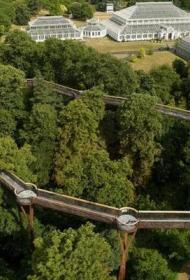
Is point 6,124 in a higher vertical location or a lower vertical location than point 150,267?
higher

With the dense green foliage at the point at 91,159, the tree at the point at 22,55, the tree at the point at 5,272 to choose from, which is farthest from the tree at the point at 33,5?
the tree at the point at 5,272

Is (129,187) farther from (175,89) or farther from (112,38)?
(112,38)

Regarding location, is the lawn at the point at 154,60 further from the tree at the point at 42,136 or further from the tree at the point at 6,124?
the tree at the point at 42,136

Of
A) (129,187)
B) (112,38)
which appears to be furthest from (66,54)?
(112,38)

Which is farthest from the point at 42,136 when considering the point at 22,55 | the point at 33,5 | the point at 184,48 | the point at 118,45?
the point at 33,5

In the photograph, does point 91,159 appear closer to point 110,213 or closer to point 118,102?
point 110,213

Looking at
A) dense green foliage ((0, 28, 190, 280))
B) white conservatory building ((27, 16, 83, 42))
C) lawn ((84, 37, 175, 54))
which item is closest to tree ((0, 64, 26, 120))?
dense green foliage ((0, 28, 190, 280))

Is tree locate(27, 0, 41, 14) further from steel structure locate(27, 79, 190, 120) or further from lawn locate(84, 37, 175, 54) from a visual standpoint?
steel structure locate(27, 79, 190, 120)
